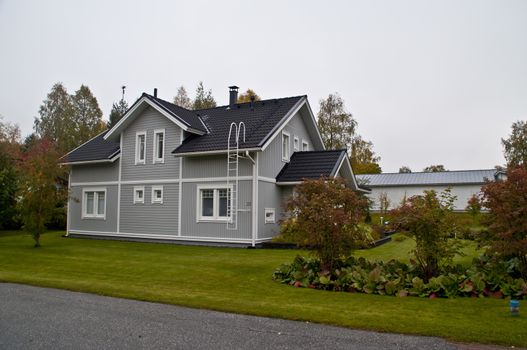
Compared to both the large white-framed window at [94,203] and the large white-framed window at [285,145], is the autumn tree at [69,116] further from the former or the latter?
the large white-framed window at [285,145]

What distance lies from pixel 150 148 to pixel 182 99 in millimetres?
30598

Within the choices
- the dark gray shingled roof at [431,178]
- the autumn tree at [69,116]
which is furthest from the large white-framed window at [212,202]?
the autumn tree at [69,116]

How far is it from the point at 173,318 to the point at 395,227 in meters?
5.51

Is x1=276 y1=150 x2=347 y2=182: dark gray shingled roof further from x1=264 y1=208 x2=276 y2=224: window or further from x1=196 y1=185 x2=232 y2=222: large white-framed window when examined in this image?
x1=196 y1=185 x2=232 y2=222: large white-framed window

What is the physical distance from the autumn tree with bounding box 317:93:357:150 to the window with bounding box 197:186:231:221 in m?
22.1

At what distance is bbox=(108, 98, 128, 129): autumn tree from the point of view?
52.0 meters

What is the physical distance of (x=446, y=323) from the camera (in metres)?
7.08

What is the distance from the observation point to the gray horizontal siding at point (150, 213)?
20.6 meters

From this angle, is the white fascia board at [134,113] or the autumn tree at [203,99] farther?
the autumn tree at [203,99]

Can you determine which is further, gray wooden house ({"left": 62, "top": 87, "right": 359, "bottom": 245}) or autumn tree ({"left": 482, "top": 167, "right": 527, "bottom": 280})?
gray wooden house ({"left": 62, "top": 87, "right": 359, "bottom": 245})

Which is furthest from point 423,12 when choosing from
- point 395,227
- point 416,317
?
point 416,317

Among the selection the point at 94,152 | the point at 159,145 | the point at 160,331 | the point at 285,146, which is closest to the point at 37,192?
the point at 94,152

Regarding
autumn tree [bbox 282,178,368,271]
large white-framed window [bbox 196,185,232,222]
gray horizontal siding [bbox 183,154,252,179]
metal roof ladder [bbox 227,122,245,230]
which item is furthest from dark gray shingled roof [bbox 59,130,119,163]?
autumn tree [bbox 282,178,368,271]

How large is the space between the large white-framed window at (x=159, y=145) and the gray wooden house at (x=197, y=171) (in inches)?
2.0
